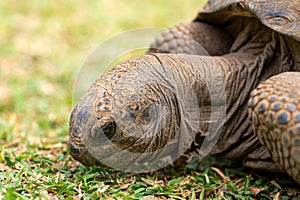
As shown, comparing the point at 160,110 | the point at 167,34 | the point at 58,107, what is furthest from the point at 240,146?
the point at 58,107

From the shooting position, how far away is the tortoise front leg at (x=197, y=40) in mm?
3709

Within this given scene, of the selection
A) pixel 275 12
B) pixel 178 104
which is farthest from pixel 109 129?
pixel 275 12

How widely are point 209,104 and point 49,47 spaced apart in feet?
12.7

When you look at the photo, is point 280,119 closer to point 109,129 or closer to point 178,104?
point 178,104

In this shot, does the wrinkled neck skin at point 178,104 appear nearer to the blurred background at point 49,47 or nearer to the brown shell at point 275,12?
the brown shell at point 275,12

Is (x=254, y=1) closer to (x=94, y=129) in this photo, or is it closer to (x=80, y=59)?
(x=94, y=129)

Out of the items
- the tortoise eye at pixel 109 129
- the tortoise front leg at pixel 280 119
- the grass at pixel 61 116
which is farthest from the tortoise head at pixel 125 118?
the tortoise front leg at pixel 280 119

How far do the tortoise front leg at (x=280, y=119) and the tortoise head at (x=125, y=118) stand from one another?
1.82ft

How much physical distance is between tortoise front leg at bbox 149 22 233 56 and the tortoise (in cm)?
22

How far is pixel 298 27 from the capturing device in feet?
8.82

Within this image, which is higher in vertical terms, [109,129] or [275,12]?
[275,12]

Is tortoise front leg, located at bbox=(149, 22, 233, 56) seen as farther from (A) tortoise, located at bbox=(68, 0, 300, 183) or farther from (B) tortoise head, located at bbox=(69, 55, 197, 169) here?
(B) tortoise head, located at bbox=(69, 55, 197, 169)

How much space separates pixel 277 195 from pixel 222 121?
607mm

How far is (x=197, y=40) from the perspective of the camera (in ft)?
12.2
